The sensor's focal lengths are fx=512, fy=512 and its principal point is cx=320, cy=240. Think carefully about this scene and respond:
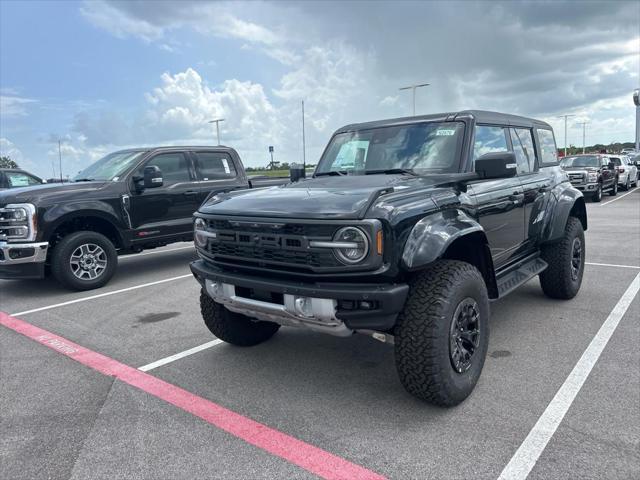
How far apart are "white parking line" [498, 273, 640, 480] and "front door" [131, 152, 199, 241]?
19.1ft

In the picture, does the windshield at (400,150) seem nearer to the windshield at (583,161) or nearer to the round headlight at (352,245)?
the round headlight at (352,245)

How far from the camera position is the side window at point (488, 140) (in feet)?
13.8

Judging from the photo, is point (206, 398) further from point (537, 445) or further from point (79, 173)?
point (79, 173)

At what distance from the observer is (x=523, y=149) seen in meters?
5.04

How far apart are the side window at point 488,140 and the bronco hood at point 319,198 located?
743mm

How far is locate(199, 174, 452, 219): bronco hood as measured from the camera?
2992 millimetres

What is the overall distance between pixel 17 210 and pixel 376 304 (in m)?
5.33

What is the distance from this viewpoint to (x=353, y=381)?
12.0 ft

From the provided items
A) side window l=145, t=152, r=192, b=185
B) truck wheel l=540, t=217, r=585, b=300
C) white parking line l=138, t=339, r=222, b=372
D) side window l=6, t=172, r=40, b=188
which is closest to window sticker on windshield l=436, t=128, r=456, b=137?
truck wheel l=540, t=217, r=585, b=300

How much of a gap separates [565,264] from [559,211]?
21.9 inches

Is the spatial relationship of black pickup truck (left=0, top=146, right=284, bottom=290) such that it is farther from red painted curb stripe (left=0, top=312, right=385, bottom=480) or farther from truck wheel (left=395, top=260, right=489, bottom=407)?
truck wheel (left=395, top=260, right=489, bottom=407)

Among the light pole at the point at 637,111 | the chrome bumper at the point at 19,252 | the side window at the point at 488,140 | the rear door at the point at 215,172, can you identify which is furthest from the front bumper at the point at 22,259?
the light pole at the point at 637,111

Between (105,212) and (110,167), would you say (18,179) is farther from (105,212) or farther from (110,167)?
(105,212)

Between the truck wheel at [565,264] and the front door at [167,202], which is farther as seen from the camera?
the front door at [167,202]
